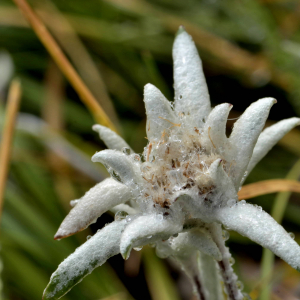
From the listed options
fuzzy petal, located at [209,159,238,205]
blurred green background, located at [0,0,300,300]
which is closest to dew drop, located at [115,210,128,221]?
fuzzy petal, located at [209,159,238,205]

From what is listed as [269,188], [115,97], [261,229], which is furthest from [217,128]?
[115,97]

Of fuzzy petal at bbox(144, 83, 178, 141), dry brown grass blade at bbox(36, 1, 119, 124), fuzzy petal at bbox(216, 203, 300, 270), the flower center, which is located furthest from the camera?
dry brown grass blade at bbox(36, 1, 119, 124)

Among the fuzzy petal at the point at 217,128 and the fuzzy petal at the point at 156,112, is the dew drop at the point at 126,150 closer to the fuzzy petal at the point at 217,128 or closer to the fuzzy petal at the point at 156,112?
the fuzzy petal at the point at 156,112

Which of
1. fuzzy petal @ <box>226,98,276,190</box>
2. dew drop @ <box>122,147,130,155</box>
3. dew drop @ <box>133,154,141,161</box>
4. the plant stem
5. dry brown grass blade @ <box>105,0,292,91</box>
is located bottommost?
the plant stem

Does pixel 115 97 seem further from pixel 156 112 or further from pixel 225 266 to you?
pixel 225 266

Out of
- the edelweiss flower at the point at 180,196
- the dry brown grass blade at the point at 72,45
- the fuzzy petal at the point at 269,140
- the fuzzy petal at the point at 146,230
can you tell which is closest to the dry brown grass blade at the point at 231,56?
the dry brown grass blade at the point at 72,45

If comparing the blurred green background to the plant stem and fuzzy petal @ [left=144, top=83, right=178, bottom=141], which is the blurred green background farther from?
fuzzy petal @ [left=144, top=83, right=178, bottom=141]
